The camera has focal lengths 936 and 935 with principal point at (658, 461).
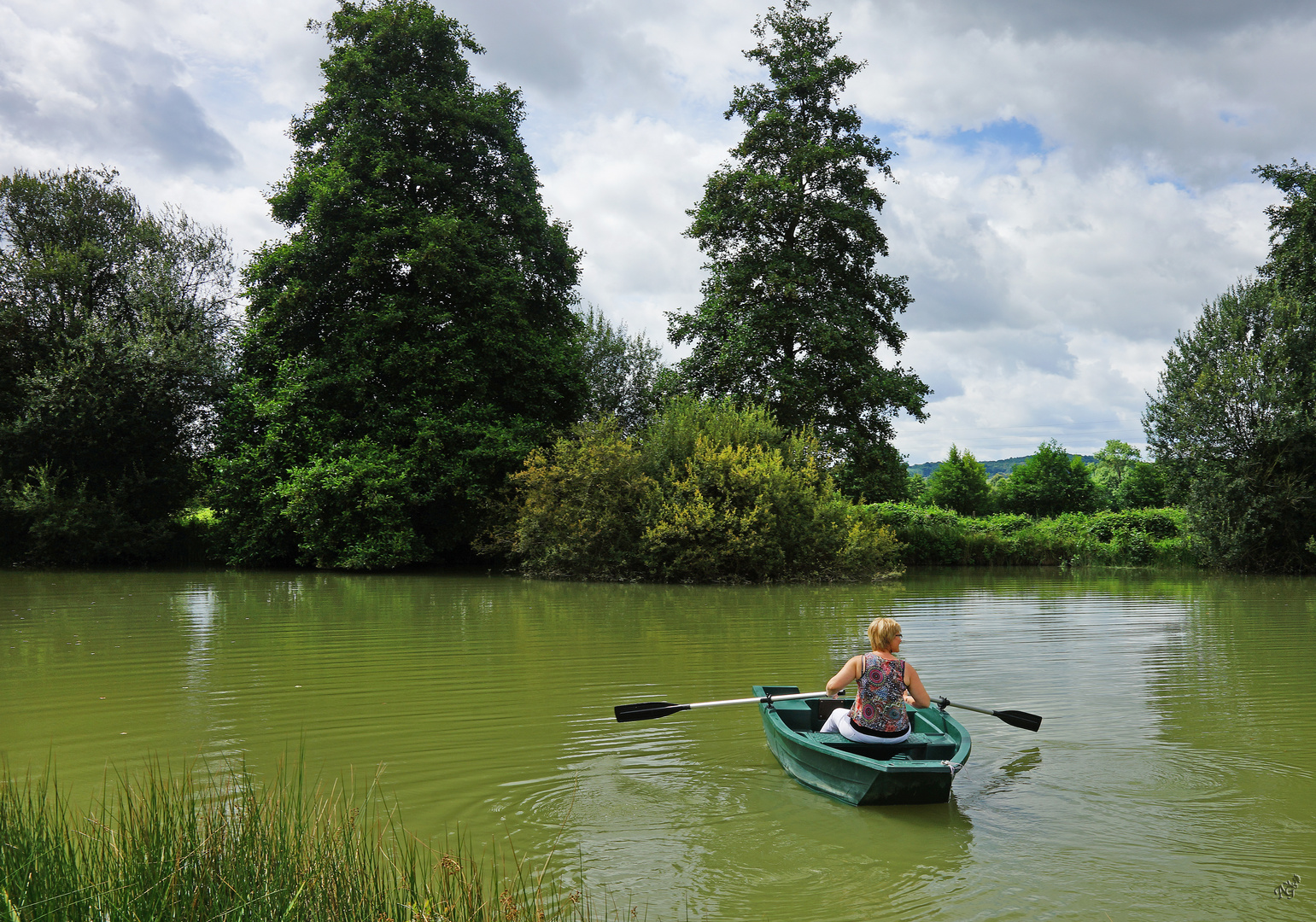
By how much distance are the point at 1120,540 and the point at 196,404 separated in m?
32.5

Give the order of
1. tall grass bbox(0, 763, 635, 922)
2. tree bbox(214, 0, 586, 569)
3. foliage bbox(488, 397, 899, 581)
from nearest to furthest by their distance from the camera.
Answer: tall grass bbox(0, 763, 635, 922), foliage bbox(488, 397, 899, 581), tree bbox(214, 0, 586, 569)

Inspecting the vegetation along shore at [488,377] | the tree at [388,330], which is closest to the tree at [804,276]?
the vegetation along shore at [488,377]

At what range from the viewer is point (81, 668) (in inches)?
404

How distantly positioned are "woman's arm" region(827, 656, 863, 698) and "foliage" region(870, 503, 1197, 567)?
25.1 meters

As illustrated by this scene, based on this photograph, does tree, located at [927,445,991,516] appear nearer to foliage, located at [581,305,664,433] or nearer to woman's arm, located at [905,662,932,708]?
foliage, located at [581,305,664,433]

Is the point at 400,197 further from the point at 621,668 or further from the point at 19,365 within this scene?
the point at 621,668

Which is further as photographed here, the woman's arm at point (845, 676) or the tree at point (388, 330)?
the tree at point (388, 330)

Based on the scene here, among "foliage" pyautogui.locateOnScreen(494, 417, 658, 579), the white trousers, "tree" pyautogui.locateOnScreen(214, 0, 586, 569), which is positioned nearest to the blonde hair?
the white trousers

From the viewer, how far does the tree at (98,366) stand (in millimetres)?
28312

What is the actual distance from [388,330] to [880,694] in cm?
2417

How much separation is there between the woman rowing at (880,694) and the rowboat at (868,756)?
0.30 feet

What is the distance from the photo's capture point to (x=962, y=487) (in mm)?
53844

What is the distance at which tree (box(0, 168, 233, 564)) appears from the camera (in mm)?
28312

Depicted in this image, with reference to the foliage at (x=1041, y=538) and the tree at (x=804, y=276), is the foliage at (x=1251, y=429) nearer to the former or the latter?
the foliage at (x=1041, y=538)
